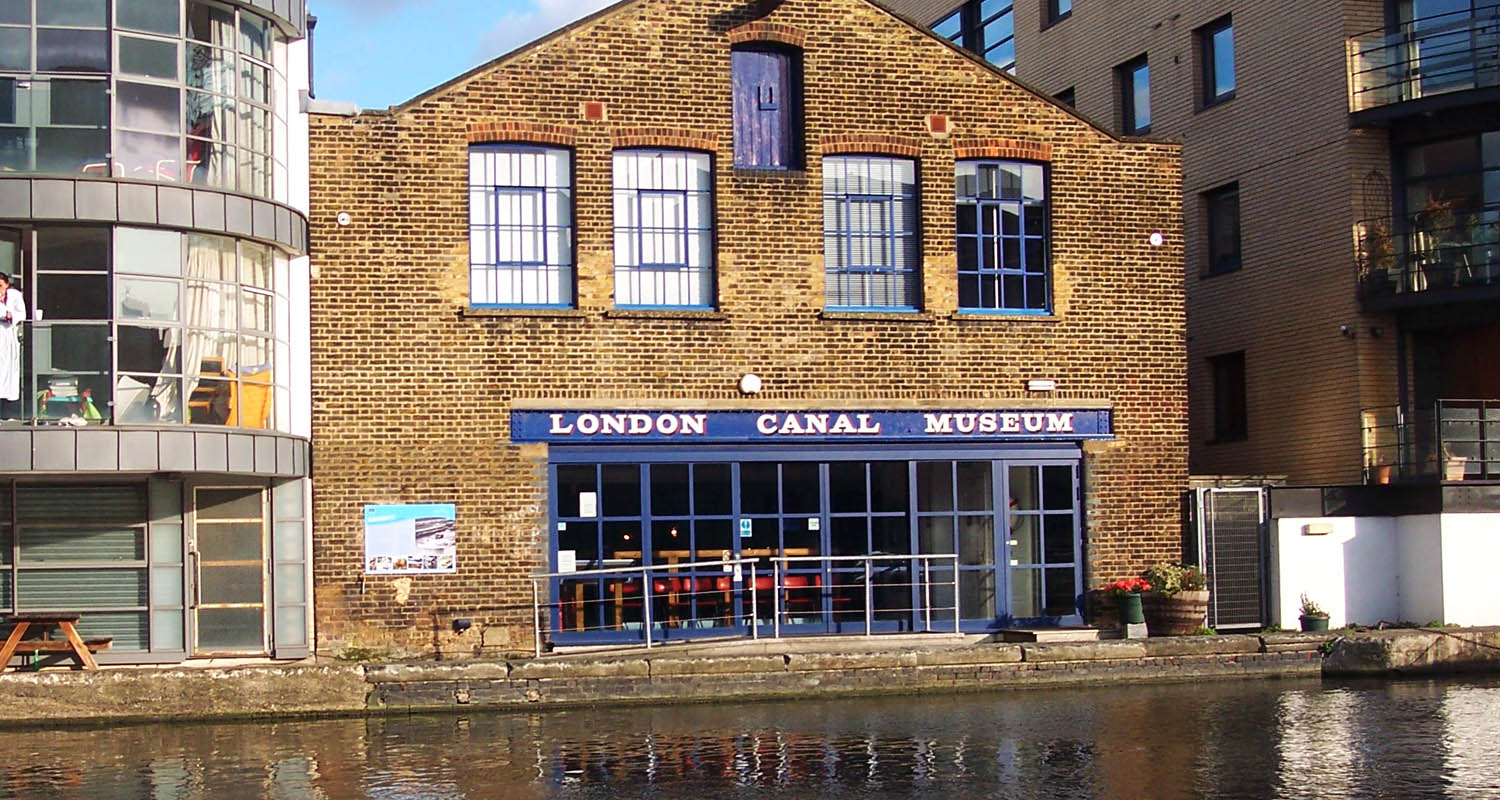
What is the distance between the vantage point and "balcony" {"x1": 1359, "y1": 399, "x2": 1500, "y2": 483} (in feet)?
74.6

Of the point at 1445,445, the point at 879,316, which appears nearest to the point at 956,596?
the point at 879,316

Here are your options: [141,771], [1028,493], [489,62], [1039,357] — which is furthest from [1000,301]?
[141,771]

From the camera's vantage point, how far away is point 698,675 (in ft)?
61.3

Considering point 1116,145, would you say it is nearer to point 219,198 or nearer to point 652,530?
point 652,530

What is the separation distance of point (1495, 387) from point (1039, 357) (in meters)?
7.12

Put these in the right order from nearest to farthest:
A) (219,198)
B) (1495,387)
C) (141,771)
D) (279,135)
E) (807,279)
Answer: (141,771) < (219,198) < (279,135) < (807,279) < (1495,387)

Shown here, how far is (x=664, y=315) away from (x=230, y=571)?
5.59 m

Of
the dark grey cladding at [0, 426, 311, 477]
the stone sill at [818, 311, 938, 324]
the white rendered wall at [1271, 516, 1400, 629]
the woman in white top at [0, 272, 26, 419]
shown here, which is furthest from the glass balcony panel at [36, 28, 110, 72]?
the white rendered wall at [1271, 516, 1400, 629]

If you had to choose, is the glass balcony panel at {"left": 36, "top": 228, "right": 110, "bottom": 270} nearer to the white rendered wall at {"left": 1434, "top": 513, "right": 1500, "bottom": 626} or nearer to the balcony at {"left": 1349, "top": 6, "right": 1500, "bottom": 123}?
the white rendered wall at {"left": 1434, "top": 513, "right": 1500, "bottom": 626}

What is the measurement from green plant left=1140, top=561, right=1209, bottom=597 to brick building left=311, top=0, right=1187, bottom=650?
0.88 m

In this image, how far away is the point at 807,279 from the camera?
71.1ft

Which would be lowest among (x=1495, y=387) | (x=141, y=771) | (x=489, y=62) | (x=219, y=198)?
(x=141, y=771)

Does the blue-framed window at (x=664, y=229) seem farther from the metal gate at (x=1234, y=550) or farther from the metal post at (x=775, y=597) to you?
the metal gate at (x=1234, y=550)

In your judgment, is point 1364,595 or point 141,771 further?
point 1364,595
